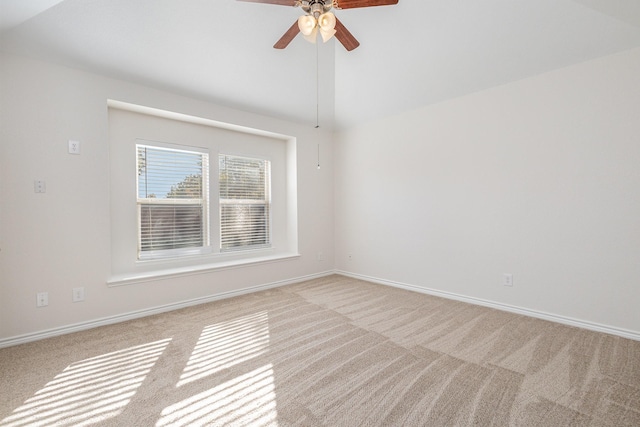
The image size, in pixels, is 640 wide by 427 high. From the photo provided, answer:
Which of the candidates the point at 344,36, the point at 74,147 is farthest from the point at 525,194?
the point at 74,147

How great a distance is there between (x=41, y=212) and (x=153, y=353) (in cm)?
165

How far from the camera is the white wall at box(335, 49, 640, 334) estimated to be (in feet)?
8.54

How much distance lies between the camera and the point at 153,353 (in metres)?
2.36

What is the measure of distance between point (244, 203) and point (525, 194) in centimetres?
360

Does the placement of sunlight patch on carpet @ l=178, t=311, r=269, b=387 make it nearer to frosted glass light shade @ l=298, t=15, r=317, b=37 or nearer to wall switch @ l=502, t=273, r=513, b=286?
frosted glass light shade @ l=298, t=15, r=317, b=37

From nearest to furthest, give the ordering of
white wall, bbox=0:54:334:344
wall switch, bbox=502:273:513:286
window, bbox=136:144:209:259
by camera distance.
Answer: white wall, bbox=0:54:334:344, wall switch, bbox=502:273:513:286, window, bbox=136:144:209:259

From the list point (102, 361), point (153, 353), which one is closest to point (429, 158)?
point (153, 353)

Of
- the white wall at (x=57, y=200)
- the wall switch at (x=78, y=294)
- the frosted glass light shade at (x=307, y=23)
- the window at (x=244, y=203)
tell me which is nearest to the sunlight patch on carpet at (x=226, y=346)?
the white wall at (x=57, y=200)

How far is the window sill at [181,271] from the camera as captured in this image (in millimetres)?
3050

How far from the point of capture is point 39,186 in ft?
8.52

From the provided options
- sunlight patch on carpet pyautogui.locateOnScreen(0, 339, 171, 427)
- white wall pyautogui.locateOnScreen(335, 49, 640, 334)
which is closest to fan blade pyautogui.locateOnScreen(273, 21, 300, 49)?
white wall pyautogui.locateOnScreen(335, 49, 640, 334)

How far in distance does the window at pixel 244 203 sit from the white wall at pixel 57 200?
1108 mm

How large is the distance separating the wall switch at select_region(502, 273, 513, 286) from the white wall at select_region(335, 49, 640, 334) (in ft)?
0.17

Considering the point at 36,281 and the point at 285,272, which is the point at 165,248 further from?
the point at 285,272
